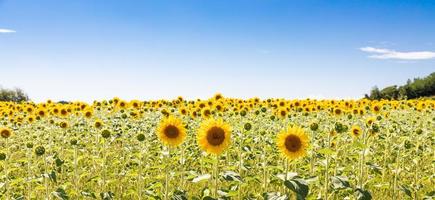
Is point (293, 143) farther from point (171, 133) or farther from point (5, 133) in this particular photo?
point (5, 133)

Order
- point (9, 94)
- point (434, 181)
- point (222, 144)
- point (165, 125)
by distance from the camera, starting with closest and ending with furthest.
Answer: point (222, 144), point (165, 125), point (434, 181), point (9, 94)

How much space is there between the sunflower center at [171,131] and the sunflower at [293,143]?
1.31m

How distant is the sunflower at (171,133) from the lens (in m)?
6.32

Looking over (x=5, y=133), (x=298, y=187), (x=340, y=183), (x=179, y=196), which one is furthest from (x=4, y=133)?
(x=298, y=187)

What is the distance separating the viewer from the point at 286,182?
5.04 metres

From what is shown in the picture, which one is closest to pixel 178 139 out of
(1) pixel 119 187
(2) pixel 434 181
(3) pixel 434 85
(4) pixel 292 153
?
(4) pixel 292 153

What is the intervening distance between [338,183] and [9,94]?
59713 millimetres

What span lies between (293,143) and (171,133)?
4.97ft

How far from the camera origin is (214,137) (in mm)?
5535

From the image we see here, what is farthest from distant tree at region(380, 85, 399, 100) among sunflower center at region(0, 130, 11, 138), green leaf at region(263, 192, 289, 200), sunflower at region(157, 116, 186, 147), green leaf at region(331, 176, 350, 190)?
green leaf at region(263, 192, 289, 200)

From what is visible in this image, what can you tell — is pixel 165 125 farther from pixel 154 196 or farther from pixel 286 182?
pixel 286 182

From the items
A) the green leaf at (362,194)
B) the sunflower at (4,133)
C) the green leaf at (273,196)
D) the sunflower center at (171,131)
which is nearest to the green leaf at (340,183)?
the green leaf at (362,194)

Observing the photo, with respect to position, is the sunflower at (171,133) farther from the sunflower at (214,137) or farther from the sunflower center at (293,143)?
the sunflower center at (293,143)

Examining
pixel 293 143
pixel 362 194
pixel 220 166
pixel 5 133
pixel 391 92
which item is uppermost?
pixel 391 92
